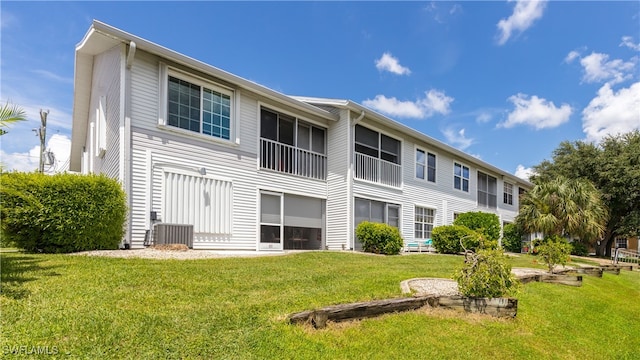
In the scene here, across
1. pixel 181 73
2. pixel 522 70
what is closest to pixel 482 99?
pixel 522 70

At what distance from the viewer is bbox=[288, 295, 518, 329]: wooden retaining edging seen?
4.51 meters

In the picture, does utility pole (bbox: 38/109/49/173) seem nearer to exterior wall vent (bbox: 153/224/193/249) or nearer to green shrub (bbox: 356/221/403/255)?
exterior wall vent (bbox: 153/224/193/249)

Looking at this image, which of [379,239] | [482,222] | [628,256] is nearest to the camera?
[379,239]

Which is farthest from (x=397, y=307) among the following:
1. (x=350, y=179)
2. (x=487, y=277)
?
(x=350, y=179)

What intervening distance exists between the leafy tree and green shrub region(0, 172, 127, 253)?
75.5ft

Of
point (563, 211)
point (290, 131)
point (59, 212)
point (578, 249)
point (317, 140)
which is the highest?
point (290, 131)

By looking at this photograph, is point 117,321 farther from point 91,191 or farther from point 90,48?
point 90,48

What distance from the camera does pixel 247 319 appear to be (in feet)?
14.6

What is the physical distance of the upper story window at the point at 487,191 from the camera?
24.6 meters

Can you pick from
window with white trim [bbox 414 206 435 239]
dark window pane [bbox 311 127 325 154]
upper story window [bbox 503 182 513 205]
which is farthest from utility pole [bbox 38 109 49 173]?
upper story window [bbox 503 182 513 205]

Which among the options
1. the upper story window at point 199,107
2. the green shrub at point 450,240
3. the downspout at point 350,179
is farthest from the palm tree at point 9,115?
the green shrub at point 450,240

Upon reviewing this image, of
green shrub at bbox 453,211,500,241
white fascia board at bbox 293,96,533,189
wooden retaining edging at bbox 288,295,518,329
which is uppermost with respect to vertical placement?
white fascia board at bbox 293,96,533,189

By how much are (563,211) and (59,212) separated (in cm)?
2151

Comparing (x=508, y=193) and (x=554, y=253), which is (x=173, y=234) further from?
(x=508, y=193)
